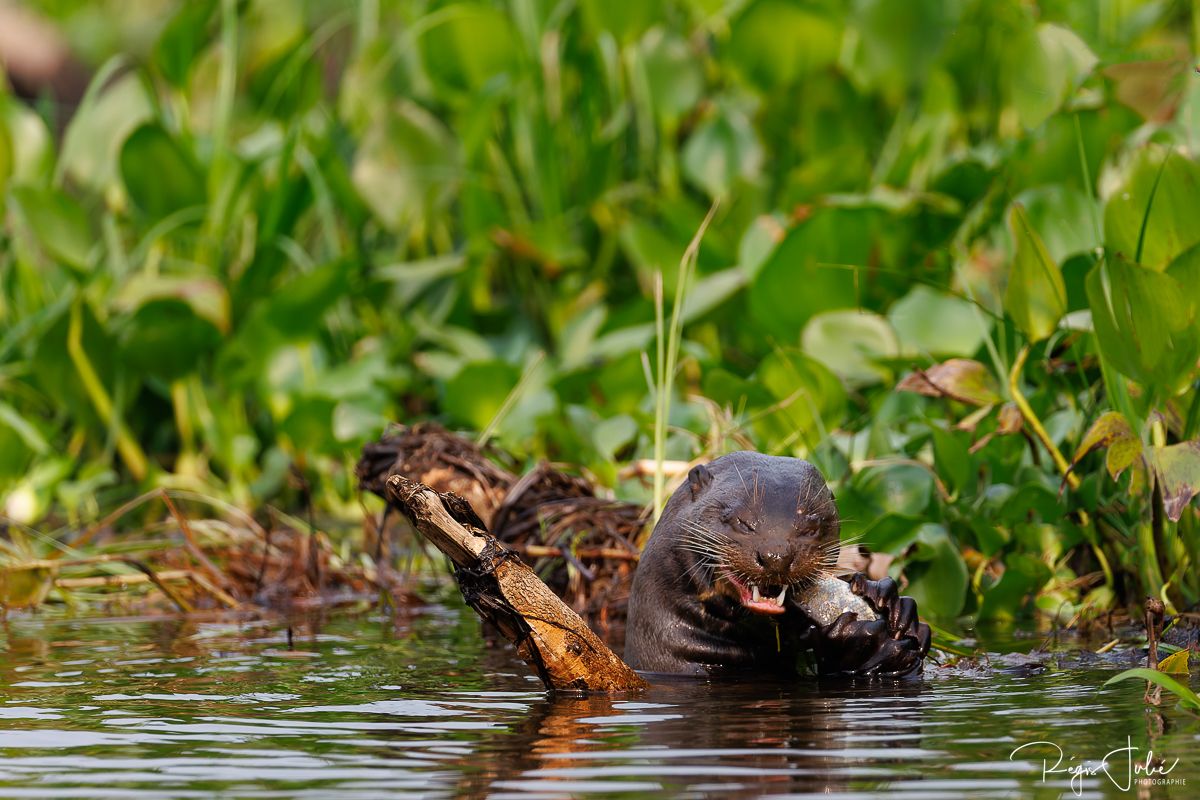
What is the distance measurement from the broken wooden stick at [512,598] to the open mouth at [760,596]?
0.31 m

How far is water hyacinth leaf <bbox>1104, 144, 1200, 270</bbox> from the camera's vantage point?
390 centimetres

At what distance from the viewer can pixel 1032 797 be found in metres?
2.42

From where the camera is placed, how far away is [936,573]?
4.66 metres

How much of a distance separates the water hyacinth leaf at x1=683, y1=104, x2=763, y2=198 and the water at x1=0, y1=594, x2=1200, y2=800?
4.05m

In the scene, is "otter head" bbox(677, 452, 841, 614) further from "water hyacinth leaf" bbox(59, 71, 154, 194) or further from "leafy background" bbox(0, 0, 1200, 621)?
"water hyacinth leaf" bbox(59, 71, 154, 194)

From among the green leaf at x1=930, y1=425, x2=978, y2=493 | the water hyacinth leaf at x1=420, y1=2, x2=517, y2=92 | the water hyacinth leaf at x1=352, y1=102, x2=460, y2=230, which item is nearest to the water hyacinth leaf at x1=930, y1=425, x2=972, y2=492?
the green leaf at x1=930, y1=425, x2=978, y2=493

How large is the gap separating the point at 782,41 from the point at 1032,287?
3656 mm

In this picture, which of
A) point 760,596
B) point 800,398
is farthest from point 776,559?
point 800,398

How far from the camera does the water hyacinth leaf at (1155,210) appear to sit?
12.8 feet

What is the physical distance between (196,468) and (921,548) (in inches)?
173

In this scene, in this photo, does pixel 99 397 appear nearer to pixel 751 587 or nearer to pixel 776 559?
pixel 751 587

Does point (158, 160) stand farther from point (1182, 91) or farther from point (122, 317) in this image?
point (1182, 91)

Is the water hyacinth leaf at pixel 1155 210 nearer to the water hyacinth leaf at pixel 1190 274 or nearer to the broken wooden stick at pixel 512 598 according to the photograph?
the water hyacinth leaf at pixel 1190 274

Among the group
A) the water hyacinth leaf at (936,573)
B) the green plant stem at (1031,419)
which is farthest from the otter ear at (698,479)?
the green plant stem at (1031,419)
